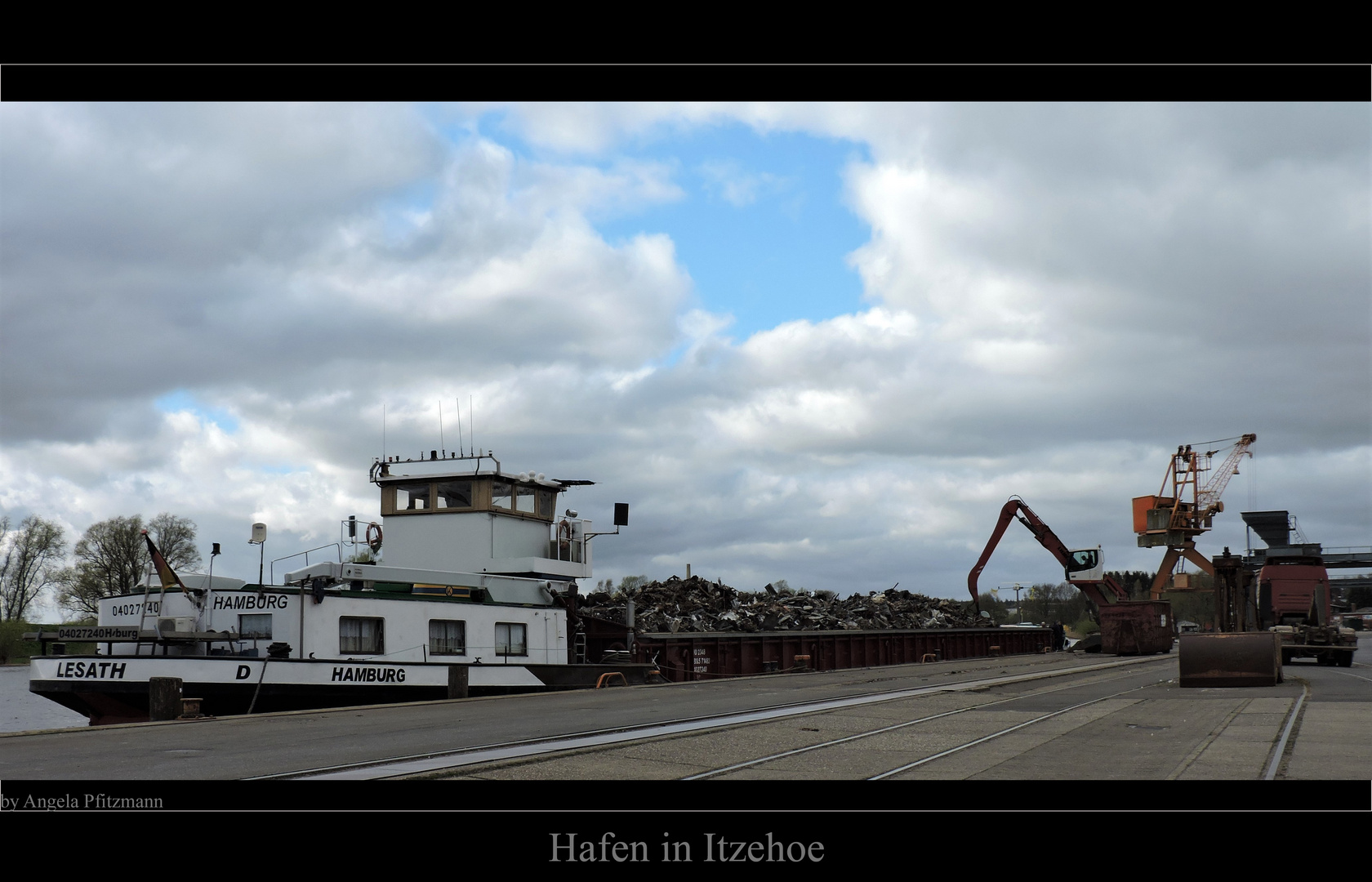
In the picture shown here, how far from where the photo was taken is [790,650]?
31750 mm

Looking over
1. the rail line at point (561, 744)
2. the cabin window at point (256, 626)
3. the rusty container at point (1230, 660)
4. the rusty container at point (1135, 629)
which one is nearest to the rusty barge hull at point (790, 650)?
the rusty container at point (1135, 629)

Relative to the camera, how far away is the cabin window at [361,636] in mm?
18156

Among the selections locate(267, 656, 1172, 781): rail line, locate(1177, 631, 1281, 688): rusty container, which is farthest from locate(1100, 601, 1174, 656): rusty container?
locate(267, 656, 1172, 781): rail line

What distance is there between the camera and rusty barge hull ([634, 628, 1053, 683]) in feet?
89.6

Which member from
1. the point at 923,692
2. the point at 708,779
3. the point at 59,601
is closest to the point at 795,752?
the point at 708,779

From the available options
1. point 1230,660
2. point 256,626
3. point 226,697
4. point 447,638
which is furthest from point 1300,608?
point 226,697

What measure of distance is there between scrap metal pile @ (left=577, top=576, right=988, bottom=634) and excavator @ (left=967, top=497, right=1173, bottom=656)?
6.43m

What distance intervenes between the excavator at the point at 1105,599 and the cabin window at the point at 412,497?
108 feet

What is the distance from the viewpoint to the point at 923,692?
20734 mm

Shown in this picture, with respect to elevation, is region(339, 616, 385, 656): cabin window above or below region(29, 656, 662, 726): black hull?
above

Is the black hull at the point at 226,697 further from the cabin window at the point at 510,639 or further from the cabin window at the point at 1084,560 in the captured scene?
the cabin window at the point at 1084,560

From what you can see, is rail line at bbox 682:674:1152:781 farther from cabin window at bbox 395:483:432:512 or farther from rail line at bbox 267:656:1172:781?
cabin window at bbox 395:483:432:512

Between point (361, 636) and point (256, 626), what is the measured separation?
1.79 m
